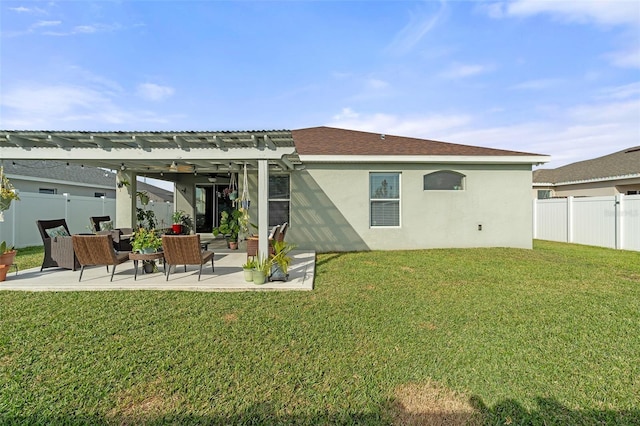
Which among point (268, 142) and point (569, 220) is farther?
point (569, 220)

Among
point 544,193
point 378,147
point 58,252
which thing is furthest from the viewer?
point 544,193

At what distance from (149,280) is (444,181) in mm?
9032

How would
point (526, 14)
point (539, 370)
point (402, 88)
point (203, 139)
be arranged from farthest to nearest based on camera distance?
1. point (402, 88)
2. point (526, 14)
3. point (203, 139)
4. point (539, 370)

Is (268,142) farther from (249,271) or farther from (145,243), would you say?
(145,243)

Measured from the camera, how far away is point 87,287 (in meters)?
5.36

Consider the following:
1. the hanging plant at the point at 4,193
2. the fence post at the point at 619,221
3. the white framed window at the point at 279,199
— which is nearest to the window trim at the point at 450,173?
the white framed window at the point at 279,199

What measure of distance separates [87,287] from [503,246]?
1142cm

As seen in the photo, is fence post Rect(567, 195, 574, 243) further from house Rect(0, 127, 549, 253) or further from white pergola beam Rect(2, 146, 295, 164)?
white pergola beam Rect(2, 146, 295, 164)

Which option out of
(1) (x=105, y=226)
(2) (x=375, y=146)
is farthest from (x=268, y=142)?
(1) (x=105, y=226)

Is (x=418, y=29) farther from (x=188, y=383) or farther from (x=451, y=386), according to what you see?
(x=188, y=383)

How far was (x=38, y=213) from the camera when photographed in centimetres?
1123

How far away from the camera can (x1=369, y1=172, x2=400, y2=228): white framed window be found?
33.1ft

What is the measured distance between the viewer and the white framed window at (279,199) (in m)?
10.1

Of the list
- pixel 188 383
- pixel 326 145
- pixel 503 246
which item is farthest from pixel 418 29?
pixel 188 383
